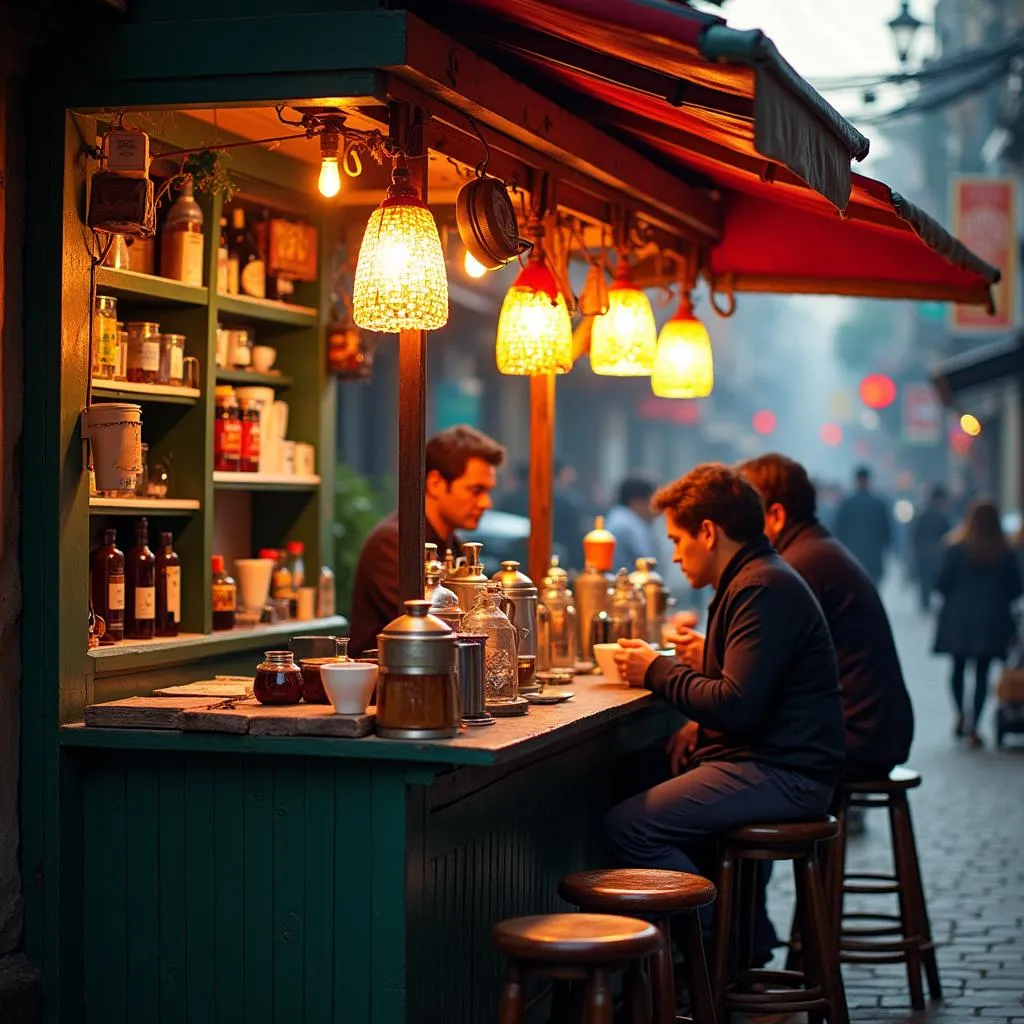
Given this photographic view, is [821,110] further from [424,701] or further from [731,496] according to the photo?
[424,701]

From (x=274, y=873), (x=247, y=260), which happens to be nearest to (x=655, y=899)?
(x=274, y=873)

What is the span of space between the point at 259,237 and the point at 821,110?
319cm

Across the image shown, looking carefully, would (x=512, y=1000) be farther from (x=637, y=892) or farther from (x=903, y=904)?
(x=903, y=904)

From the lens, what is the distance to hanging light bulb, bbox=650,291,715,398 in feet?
27.1

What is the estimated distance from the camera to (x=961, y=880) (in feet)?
31.0

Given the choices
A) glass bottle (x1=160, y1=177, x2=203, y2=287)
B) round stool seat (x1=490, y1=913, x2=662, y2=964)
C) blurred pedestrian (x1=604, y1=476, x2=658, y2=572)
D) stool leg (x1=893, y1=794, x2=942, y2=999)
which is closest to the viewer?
round stool seat (x1=490, y1=913, x2=662, y2=964)

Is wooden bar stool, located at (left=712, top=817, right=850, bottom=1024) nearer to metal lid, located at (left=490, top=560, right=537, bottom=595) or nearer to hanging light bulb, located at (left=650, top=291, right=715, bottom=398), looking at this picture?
metal lid, located at (left=490, top=560, right=537, bottom=595)

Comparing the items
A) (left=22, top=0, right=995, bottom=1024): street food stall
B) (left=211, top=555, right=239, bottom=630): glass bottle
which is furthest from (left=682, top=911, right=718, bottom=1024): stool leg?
(left=211, top=555, right=239, bottom=630): glass bottle

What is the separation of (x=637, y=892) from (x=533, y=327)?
8.02 ft

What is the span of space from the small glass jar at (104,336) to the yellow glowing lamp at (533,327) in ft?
4.94

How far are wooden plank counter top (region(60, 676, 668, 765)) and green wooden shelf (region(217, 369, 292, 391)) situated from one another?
2501 mm

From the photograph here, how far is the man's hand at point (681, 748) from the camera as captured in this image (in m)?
6.95

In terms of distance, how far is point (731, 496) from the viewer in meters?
6.44

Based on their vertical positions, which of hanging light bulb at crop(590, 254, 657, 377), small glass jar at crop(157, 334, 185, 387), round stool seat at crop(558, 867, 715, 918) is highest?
hanging light bulb at crop(590, 254, 657, 377)
